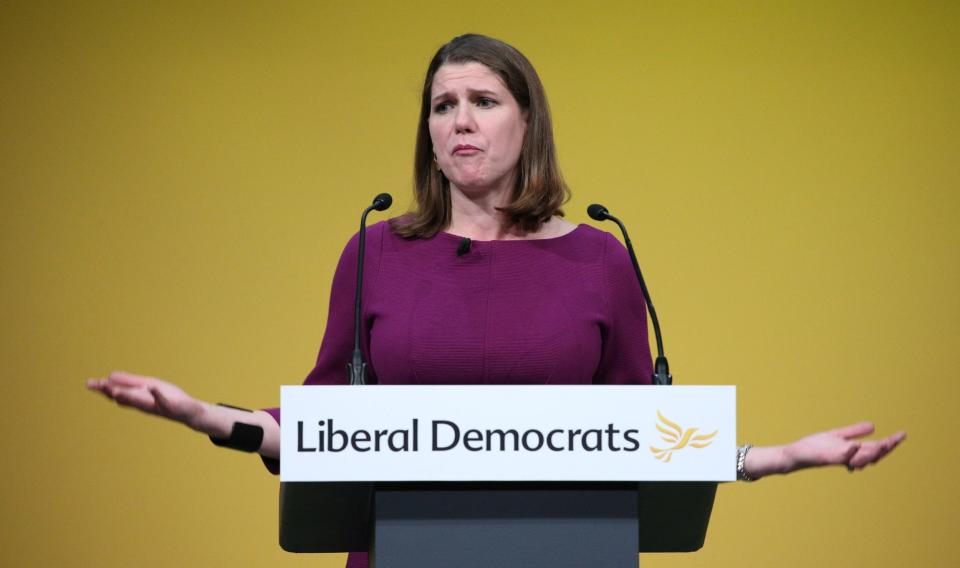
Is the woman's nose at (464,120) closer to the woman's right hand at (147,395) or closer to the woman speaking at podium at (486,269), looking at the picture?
the woman speaking at podium at (486,269)

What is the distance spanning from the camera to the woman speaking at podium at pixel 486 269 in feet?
6.42

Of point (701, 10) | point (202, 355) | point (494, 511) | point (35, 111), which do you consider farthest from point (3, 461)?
point (701, 10)

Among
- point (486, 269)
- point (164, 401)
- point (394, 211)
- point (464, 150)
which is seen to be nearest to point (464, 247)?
point (486, 269)

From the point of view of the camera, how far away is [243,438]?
1728 mm

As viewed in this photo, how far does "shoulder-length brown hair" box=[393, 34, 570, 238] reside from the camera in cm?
212

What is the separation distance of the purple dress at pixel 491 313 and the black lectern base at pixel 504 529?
30 centimetres

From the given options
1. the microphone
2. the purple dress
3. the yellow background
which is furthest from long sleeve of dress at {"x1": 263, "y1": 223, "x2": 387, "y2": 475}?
the yellow background

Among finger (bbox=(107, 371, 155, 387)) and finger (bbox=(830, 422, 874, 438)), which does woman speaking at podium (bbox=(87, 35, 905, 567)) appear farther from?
finger (bbox=(830, 422, 874, 438))

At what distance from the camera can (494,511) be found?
62.7 inches

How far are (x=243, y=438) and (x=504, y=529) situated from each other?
41 centimetres

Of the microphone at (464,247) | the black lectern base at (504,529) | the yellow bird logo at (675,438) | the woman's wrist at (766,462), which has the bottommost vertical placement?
the black lectern base at (504,529)

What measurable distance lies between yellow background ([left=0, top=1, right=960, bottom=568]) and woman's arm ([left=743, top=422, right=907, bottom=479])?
159 centimetres

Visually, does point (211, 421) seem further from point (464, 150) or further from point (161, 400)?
point (464, 150)

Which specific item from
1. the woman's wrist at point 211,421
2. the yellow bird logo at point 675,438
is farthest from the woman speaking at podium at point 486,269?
the yellow bird logo at point 675,438
